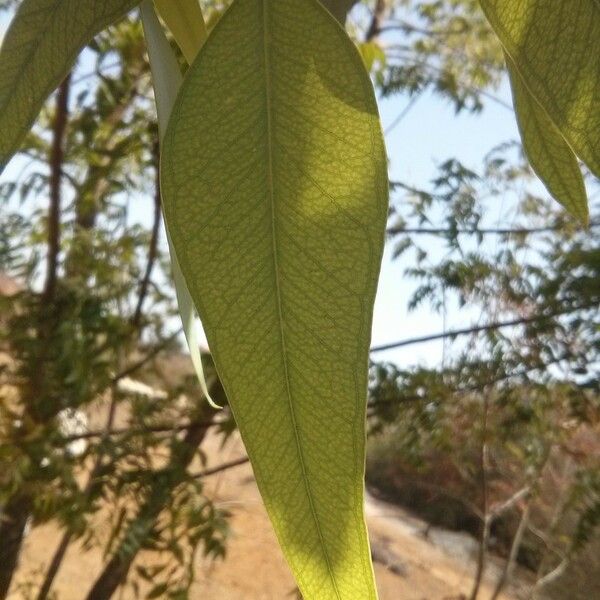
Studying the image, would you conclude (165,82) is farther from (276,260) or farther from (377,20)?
(377,20)

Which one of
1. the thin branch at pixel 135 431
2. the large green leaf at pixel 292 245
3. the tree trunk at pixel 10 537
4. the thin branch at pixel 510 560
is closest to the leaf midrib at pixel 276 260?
the large green leaf at pixel 292 245

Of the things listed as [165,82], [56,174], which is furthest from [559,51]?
[56,174]

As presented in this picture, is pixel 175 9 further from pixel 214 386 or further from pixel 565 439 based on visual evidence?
pixel 565 439

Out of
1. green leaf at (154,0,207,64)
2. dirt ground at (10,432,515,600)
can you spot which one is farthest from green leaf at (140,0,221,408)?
dirt ground at (10,432,515,600)

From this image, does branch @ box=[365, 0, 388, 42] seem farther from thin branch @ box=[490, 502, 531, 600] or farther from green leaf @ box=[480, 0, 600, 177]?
green leaf @ box=[480, 0, 600, 177]

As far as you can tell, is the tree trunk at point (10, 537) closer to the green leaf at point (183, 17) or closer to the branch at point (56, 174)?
the branch at point (56, 174)

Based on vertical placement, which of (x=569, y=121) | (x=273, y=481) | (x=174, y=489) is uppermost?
(x=569, y=121)

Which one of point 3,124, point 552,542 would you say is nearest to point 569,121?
point 3,124
